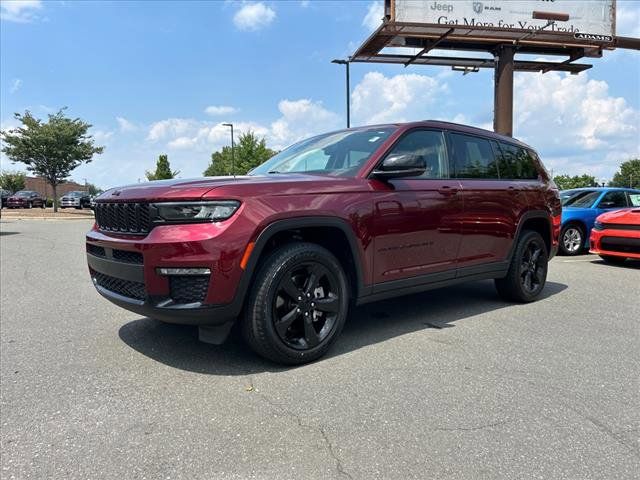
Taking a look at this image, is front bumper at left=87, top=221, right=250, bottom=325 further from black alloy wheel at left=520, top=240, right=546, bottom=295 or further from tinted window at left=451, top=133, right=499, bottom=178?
black alloy wheel at left=520, top=240, right=546, bottom=295

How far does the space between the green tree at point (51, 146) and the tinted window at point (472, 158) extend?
109 ft

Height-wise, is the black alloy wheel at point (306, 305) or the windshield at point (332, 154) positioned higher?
the windshield at point (332, 154)

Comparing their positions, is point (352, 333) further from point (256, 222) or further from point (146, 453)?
point (146, 453)

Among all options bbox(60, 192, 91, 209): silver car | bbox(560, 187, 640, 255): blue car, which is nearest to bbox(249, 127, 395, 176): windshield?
bbox(560, 187, 640, 255): blue car

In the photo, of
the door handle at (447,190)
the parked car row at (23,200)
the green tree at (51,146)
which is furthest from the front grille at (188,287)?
the parked car row at (23,200)

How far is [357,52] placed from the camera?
20062 millimetres

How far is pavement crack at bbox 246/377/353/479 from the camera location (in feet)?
7.55

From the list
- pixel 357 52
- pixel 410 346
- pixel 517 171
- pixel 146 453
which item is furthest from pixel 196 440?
pixel 357 52

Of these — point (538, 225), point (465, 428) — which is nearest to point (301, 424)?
point (465, 428)

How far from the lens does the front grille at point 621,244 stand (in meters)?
8.16

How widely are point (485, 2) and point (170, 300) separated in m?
19.9

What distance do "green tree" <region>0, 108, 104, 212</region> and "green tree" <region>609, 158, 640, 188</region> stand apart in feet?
301

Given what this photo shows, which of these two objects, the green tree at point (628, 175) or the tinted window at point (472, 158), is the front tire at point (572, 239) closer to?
the tinted window at point (472, 158)

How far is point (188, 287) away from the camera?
3.10 m
